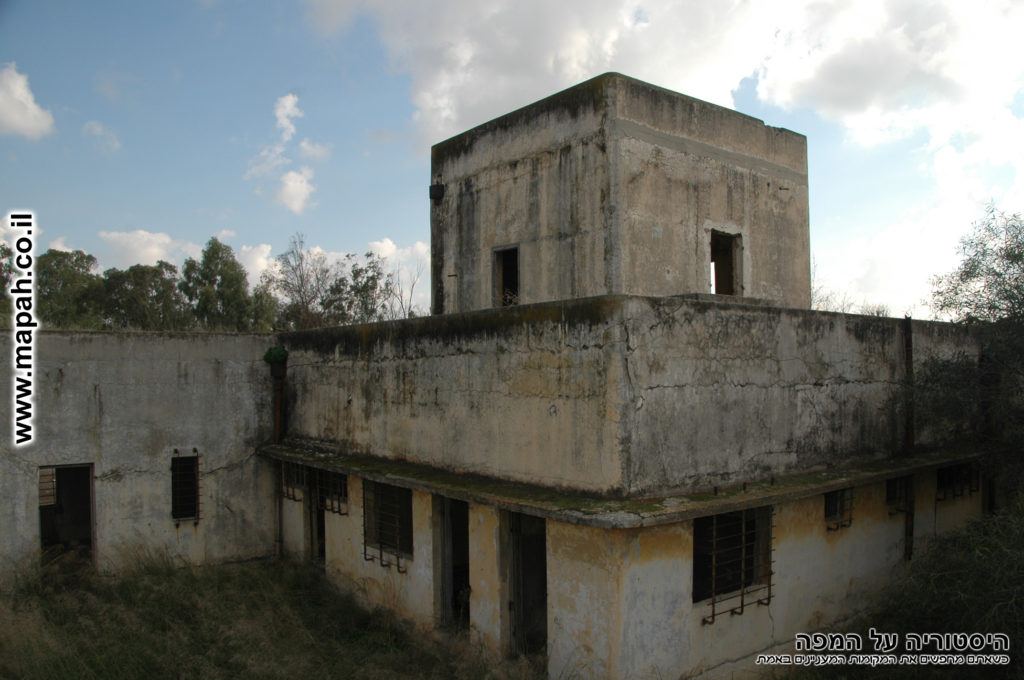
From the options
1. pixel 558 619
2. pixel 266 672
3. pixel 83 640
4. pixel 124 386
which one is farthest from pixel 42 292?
pixel 558 619

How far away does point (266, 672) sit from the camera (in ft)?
22.4

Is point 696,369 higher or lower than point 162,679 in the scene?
higher

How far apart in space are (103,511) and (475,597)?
571cm

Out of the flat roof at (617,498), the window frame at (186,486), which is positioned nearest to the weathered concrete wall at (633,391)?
the flat roof at (617,498)

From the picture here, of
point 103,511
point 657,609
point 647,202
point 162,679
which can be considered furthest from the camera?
point 103,511

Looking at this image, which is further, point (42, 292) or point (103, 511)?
point (42, 292)

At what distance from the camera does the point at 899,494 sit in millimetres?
8562

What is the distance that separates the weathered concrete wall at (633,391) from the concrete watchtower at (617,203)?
205 cm

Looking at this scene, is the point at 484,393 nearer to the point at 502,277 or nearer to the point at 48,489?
the point at 502,277

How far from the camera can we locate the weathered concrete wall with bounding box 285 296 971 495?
5887 mm

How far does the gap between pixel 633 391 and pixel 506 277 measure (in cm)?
479

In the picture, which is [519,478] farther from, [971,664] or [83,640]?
[83,640]

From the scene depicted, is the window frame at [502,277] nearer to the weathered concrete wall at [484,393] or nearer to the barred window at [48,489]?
the weathered concrete wall at [484,393]

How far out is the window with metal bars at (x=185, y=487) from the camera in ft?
33.3
